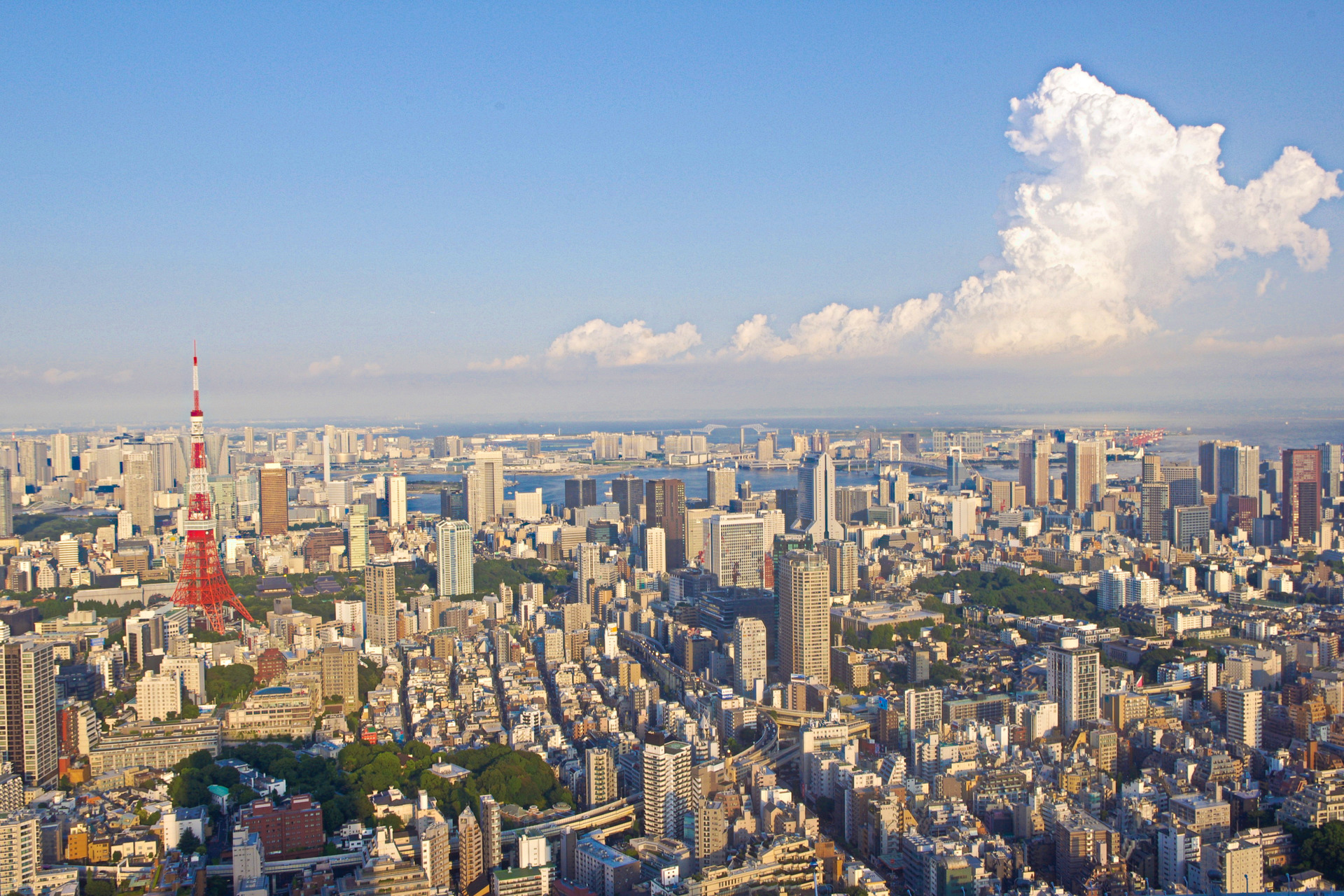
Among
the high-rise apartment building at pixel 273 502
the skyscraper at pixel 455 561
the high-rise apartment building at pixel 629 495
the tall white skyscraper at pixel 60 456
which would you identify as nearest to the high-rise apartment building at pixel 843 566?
the skyscraper at pixel 455 561

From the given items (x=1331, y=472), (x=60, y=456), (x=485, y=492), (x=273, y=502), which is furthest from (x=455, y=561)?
(x=1331, y=472)

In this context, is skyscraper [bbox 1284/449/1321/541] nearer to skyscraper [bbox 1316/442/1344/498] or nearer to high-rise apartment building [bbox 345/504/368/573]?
skyscraper [bbox 1316/442/1344/498]

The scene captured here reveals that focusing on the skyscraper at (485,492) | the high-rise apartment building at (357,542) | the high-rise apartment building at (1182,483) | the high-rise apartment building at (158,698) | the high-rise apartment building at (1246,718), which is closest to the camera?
the high-rise apartment building at (1246,718)

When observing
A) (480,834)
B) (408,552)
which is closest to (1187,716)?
(480,834)

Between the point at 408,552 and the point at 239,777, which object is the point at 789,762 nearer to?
the point at 239,777

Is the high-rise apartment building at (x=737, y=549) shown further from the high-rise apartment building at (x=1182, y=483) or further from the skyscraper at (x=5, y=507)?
the skyscraper at (x=5, y=507)

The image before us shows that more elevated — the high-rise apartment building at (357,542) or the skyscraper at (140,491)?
the skyscraper at (140,491)

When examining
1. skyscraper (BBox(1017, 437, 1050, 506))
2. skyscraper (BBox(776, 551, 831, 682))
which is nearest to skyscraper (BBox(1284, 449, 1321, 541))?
skyscraper (BBox(1017, 437, 1050, 506))
